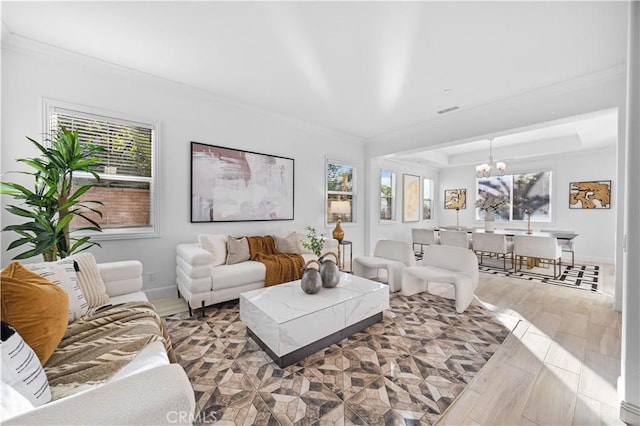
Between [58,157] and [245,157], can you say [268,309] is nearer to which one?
[58,157]

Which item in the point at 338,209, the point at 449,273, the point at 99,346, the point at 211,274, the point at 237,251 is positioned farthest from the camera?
the point at 338,209

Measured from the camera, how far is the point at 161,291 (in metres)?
3.27

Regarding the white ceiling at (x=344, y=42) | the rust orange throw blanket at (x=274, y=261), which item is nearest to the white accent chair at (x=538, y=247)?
the white ceiling at (x=344, y=42)

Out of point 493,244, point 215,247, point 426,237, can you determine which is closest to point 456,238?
point 493,244

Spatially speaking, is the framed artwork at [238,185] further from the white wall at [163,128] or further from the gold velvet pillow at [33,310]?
the gold velvet pillow at [33,310]

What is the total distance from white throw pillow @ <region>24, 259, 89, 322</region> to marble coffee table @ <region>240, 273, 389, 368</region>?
3.43 feet

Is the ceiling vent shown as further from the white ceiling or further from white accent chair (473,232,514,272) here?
white accent chair (473,232,514,272)

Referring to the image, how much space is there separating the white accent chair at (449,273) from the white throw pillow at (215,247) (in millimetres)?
2267

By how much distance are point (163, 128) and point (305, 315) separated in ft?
9.51

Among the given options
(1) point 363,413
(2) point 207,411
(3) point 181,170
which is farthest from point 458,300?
(3) point 181,170

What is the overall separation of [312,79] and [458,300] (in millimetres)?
2986

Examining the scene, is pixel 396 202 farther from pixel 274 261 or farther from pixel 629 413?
pixel 629 413

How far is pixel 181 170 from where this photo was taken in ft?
11.2

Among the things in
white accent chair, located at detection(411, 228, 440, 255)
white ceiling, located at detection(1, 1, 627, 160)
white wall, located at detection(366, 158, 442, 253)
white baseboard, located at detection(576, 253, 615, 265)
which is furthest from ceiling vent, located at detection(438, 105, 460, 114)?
white baseboard, located at detection(576, 253, 615, 265)
